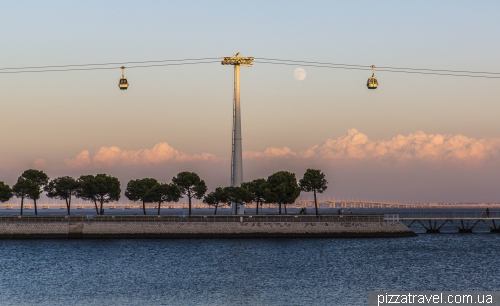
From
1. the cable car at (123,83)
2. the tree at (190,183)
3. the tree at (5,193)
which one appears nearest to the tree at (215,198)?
the tree at (190,183)

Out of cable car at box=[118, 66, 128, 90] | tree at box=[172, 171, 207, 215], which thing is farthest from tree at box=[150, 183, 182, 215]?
cable car at box=[118, 66, 128, 90]

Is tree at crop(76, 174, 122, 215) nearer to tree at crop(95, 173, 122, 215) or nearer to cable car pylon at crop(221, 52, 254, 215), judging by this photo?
tree at crop(95, 173, 122, 215)

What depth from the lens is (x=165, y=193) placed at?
143750mm

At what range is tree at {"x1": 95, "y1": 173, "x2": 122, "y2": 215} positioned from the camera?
484 ft

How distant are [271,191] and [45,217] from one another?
4161 centimetres

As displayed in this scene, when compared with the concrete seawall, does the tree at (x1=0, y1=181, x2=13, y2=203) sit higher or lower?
higher

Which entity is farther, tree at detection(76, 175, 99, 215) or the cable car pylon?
tree at detection(76, 175, 99, 215)

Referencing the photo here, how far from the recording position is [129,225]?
119m

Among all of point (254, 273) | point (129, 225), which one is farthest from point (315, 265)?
point (129, 225)

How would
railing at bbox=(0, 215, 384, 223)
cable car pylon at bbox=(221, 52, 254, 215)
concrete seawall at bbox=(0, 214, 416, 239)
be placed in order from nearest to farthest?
concrete seawall at bbox=(0, 214, 416, 239) → railing at bbox=(0, 215, 384, 223) → cable car pylon at bbox=(221, 52, 254, 215)

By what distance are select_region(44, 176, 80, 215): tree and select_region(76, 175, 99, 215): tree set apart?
115 cm

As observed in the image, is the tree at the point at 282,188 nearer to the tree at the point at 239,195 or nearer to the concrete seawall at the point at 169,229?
the tree at the point at 239,195

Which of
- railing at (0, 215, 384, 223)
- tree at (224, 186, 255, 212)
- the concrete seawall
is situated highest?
tree at (224, 186, 255, 212)

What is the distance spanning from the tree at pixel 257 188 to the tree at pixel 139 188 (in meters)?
19.9
